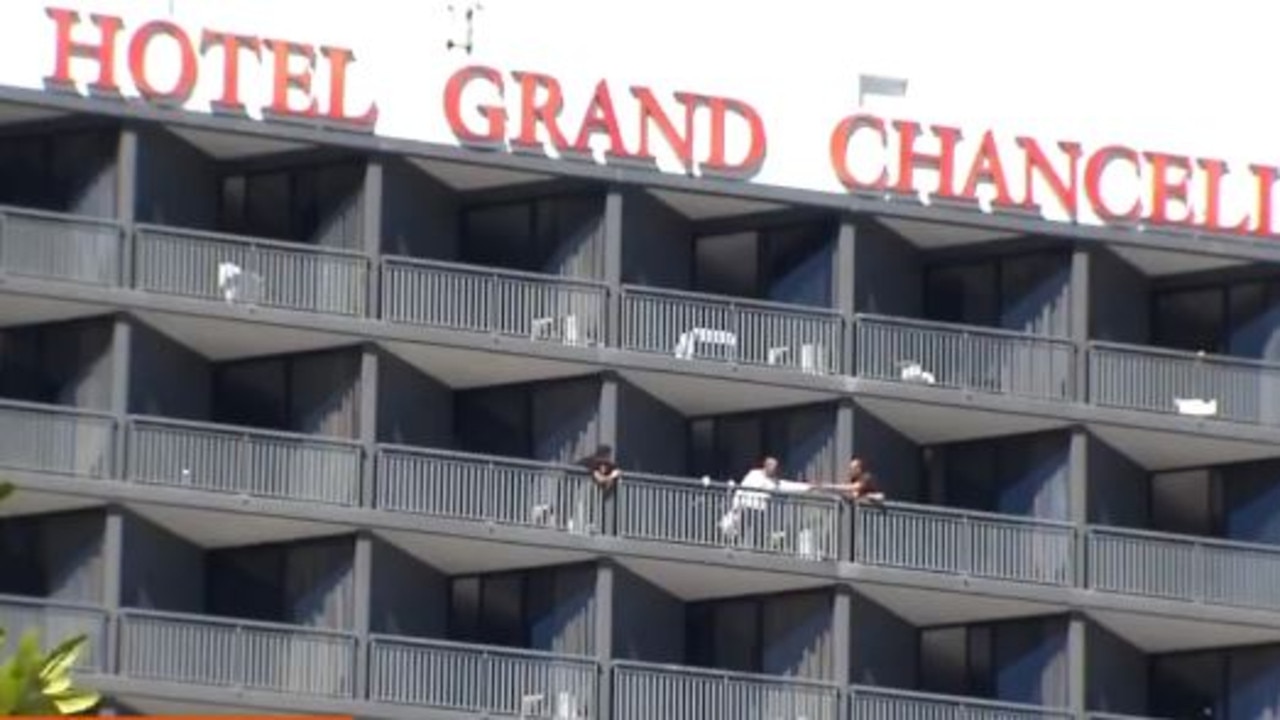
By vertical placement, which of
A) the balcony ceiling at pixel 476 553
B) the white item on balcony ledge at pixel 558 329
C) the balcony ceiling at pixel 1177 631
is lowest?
the balcony ceiling at pixel 1177 631

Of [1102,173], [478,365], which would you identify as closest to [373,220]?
[478,365]

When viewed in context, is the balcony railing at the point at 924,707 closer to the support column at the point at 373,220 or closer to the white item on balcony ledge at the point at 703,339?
the white item on balcony ledge at the point at 703,339

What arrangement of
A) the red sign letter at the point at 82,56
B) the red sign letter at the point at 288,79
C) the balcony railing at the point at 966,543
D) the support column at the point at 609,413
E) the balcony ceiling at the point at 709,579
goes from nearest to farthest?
the red sign letter at the point at 82,56 < the red sign letter at the point at 288,79 < the balcony ceiling at the point at 709,579 < the support column at the point at 609,413 < the balcony railing at the point at 966,543

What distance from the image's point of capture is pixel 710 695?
10938 centimetres

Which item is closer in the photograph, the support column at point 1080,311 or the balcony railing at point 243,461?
the balcony railing at point 243,461

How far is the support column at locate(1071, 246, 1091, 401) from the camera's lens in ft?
375

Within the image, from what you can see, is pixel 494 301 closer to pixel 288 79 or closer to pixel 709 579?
pixel 288 79

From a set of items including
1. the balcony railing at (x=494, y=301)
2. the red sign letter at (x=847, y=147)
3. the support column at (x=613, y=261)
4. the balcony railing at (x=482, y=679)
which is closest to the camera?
the balcony railing at (x=482, y=679)

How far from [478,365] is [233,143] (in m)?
6.11

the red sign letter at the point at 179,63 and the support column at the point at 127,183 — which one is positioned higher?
the red sign letter at the point at 179,63

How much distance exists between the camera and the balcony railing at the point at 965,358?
371ft

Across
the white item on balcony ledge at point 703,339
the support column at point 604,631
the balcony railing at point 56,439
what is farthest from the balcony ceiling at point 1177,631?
the balcony railing at point 56,439

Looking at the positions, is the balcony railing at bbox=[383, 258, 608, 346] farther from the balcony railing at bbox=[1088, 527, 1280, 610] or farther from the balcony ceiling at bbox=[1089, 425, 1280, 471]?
the balcony railing at bbox=[1088, 527, 1280, 610]

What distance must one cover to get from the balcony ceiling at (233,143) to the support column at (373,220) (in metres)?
1.27
